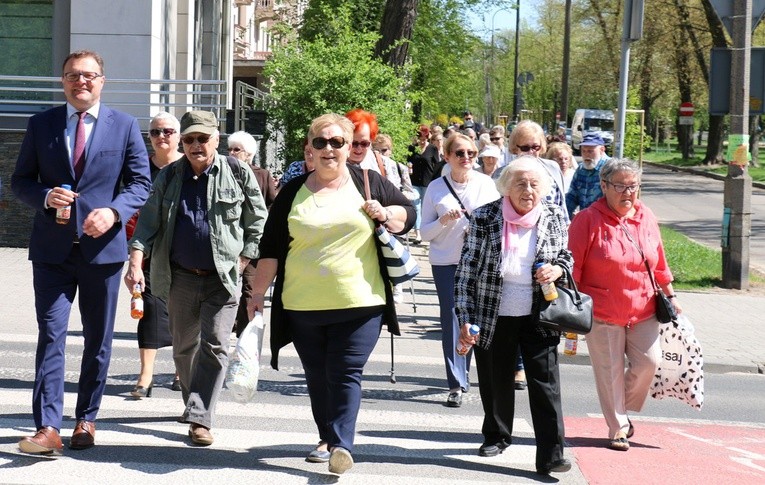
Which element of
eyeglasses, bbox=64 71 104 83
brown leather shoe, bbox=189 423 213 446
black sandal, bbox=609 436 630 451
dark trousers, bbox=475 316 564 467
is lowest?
black sandal, bbox=609 436 630 451

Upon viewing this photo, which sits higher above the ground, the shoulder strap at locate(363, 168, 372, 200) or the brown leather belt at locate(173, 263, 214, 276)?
the shoulder strap at locate(363, 168, 372, 200)

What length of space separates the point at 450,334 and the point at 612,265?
1.73m

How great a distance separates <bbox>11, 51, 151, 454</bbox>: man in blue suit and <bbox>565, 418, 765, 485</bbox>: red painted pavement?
2.76m

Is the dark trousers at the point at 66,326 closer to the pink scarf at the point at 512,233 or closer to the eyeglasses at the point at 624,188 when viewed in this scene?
the pink scarf at the point at 512,233

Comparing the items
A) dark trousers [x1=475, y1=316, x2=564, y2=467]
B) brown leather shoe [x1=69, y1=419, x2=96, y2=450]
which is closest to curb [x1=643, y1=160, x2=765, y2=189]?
dark trousers [x1=475, y1=316, x2=564, y2=467]

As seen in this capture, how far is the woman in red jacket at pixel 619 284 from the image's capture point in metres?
6.92

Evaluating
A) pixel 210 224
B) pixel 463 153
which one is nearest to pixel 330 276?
pixel 210 224

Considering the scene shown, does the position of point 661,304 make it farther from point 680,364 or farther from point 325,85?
point 325,85

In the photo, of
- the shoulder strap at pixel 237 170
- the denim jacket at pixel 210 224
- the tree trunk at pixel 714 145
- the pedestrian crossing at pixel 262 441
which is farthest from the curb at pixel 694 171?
the denim jacket at pixel 210 224

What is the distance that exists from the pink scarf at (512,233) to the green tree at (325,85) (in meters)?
11.3

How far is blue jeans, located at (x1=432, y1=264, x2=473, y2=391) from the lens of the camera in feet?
26.9

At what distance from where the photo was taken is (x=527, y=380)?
637cm

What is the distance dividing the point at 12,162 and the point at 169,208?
11728 millimetres

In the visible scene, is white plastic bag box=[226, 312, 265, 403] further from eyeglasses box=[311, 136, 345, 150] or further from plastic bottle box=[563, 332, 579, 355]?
plastic bottle box=[563, 332, 579, 355]
